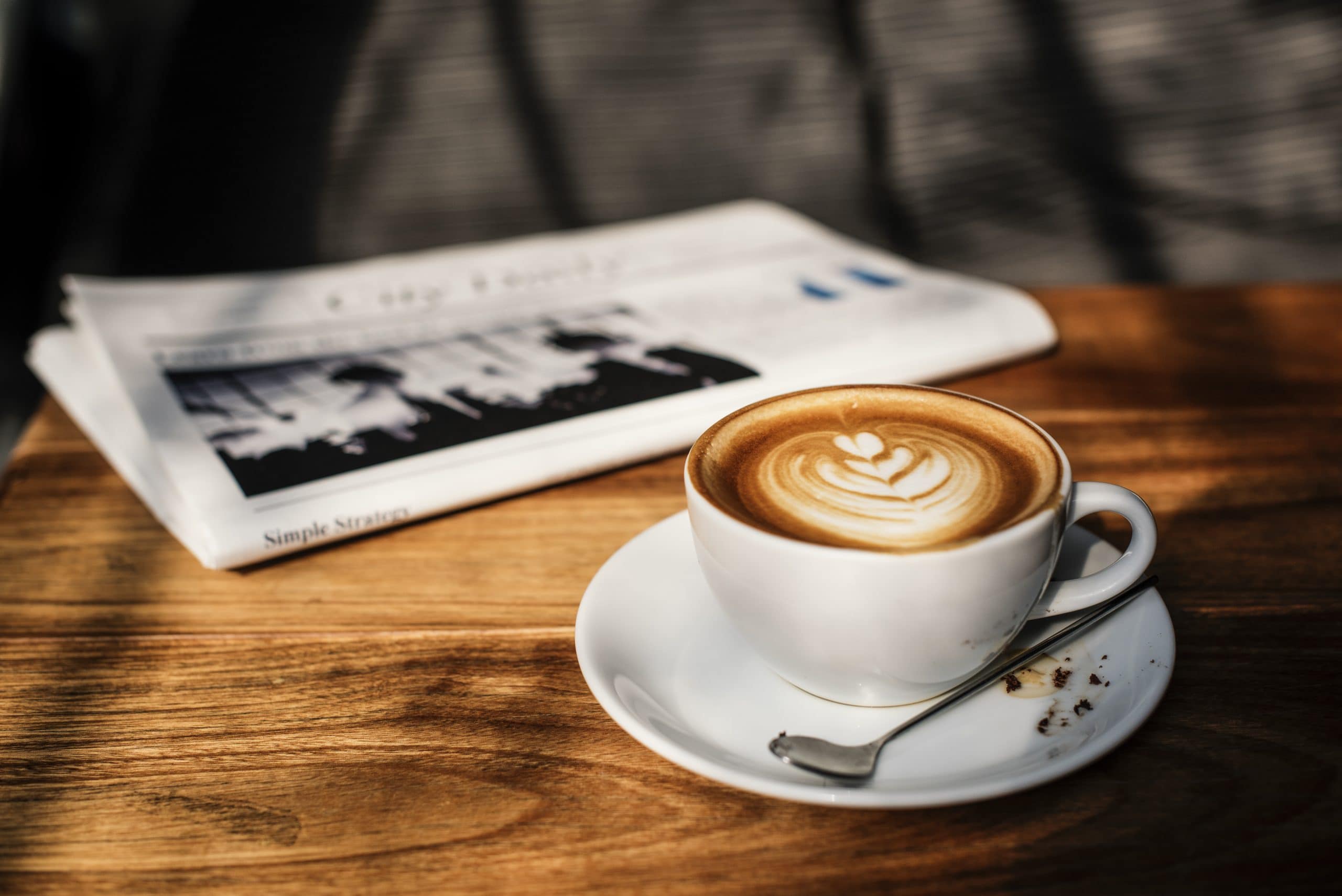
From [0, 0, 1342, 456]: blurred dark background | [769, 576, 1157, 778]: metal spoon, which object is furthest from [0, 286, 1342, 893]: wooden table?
[0, 0, 1342, 456]: blurred dark background

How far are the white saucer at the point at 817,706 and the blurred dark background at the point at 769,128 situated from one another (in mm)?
790

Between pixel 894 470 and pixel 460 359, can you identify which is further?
pixel 460 359

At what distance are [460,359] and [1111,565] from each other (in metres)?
0.41

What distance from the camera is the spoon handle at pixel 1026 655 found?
1.04ft

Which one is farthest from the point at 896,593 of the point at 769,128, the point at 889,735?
the point at 769,128

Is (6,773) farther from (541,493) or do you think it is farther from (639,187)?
(639,187)

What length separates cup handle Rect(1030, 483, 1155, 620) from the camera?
0.33 meters

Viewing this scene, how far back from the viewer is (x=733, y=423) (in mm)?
375

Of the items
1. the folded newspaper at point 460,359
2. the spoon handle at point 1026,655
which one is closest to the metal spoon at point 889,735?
the spoon handle at point 1026,655

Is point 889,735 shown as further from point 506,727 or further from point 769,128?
point 769,128

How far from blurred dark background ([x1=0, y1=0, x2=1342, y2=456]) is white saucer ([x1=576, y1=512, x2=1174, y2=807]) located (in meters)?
0.79

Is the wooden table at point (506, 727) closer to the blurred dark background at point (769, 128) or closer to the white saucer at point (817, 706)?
the white saucer at point (817, 706)

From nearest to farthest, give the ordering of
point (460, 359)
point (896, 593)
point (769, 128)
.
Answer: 1. point (896, 593)
2. point (460, 359)
3. point (769, 128)

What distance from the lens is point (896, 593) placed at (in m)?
0.29
